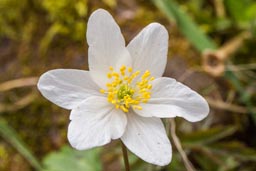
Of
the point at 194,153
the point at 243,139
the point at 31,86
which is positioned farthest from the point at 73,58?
the point at 243,139

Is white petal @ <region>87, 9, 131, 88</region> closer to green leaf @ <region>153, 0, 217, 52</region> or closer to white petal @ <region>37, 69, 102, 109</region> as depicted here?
white petal @ <region>37, 69, 102, 109</region>

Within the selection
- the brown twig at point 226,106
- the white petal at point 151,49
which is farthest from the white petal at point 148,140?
the brown twig at point 226,106

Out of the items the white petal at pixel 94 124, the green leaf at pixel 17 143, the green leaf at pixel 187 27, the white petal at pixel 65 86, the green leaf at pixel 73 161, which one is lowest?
the green leaf at pixel 17 143

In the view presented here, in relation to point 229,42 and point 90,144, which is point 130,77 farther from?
point 229,42

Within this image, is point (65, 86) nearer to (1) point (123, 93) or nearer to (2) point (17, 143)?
(1) point (123, 93)

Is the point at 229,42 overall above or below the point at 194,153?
above

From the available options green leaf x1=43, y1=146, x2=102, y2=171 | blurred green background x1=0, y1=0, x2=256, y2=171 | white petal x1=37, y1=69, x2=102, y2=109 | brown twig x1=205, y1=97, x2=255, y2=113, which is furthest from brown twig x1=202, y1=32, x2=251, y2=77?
white petal x1=37, y1=69, x2=102, y2=109

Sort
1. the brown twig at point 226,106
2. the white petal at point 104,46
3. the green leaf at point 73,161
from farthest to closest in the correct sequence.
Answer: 1. the brown twig at point 226,106
2. the green leaf at point 73,161
3. the white petal at point 104,46

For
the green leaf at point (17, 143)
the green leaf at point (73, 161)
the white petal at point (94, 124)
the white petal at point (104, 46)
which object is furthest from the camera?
the green leaf at point (17, 143)

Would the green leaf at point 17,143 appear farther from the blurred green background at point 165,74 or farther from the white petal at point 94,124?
the white petal at point 94,124

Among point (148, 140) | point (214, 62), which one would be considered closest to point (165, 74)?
point (214, 62)
